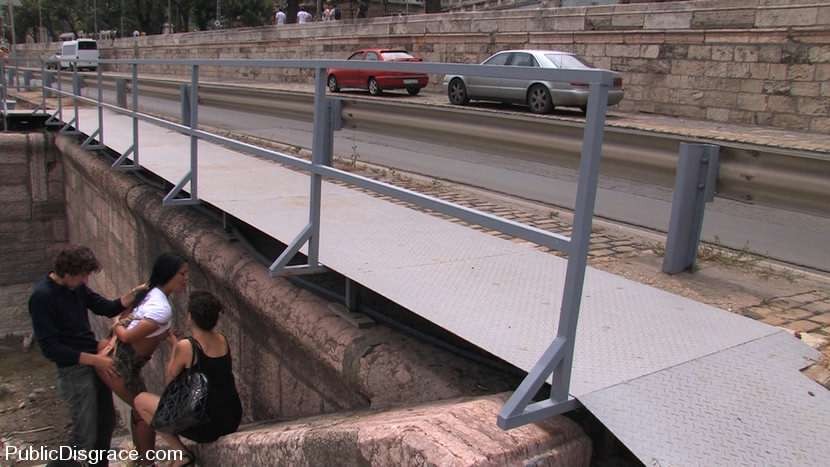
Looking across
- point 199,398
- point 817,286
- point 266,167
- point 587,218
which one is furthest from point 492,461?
point 266,167

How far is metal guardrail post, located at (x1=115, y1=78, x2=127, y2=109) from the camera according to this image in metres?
8.12

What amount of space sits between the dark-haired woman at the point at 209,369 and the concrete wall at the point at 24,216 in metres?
10.3

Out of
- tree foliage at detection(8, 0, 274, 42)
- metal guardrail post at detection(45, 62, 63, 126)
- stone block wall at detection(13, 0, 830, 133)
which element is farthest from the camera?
tree foliage at detection(8, 0, 274, 42)

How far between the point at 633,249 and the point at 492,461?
318cm

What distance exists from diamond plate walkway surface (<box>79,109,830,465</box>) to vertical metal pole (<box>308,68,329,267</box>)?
8 centimetres

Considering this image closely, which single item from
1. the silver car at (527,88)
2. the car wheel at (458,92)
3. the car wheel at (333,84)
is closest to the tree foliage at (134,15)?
the car wheel at (333,84)

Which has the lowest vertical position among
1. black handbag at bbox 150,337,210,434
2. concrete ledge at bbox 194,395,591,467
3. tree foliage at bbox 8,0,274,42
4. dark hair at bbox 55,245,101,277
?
black handbag at bbox 150,337,210,434

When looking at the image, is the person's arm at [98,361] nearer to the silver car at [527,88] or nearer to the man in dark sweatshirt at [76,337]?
the man in dark sweatshirt at [76,337]

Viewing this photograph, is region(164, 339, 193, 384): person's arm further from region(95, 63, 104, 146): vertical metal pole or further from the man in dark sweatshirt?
region(95, 63, 104, 146): vertical metal pole

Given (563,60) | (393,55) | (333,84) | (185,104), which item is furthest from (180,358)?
(393,55)

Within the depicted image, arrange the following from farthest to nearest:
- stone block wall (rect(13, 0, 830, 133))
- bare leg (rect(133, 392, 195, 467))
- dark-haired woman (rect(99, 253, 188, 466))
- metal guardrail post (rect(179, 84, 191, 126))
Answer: stone block wall (rect(13, 0, 830, 133)) < metal guardrail post (rect(179, 84, 191, 126)) < dark-haired woman (rect(99, 253, 188, 466)) < bare leg (rect(133, 392, 195, 467))

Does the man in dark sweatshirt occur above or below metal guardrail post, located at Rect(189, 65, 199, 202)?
below

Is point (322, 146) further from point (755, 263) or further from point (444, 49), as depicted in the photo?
point (444, 49)

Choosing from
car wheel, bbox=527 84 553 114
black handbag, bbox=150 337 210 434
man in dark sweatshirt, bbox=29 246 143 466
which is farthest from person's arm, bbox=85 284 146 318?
car wheel, bbox=527 84 553 114
